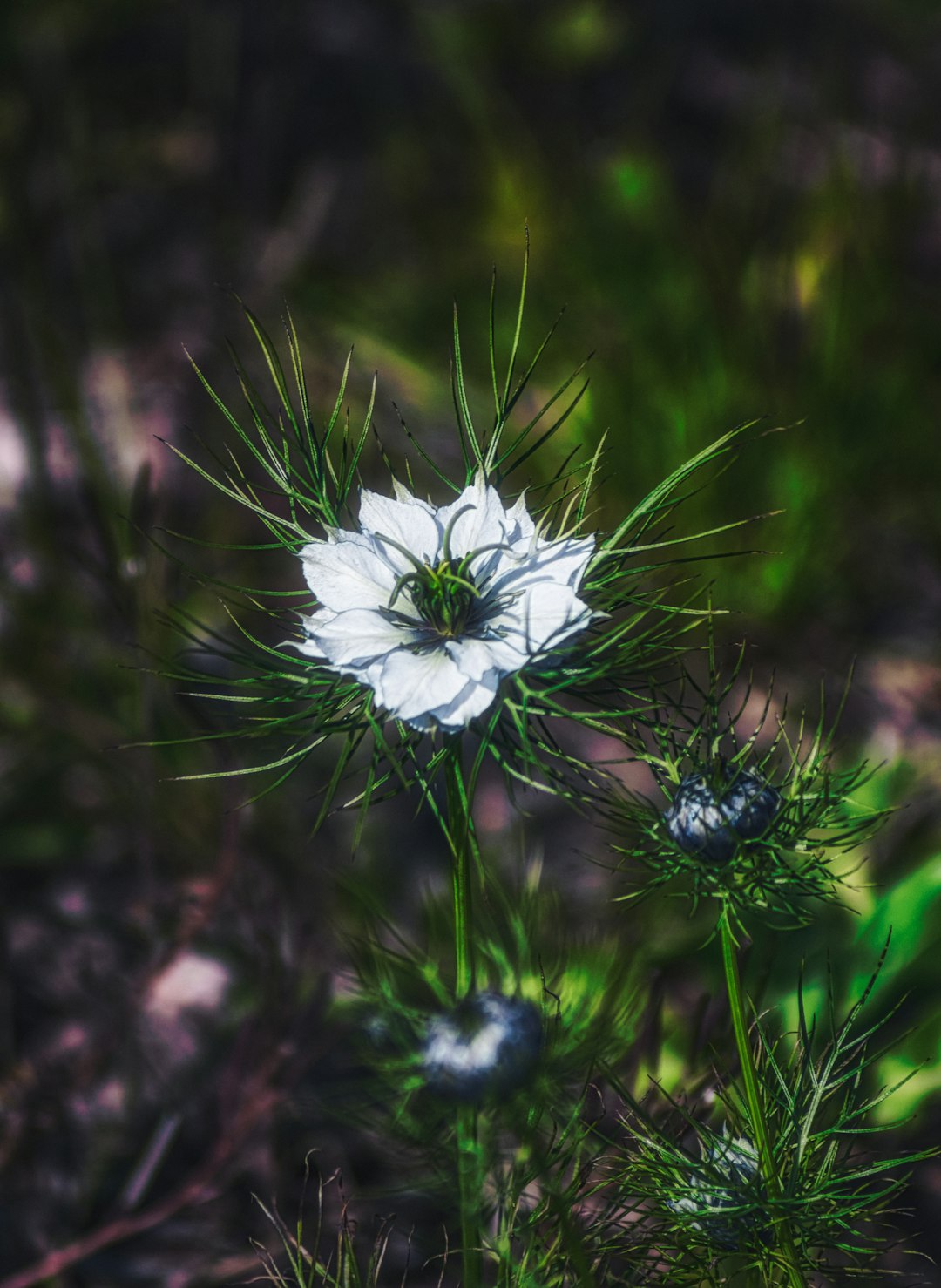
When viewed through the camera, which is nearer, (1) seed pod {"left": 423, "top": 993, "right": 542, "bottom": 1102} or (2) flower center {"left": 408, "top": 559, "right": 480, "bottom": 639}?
(2) flower center {"left": 408, "top": 559, "right": 480, "bottom": 639}

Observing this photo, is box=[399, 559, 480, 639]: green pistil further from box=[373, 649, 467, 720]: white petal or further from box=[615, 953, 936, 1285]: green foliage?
box=[615, 953, 936, 1285]: green foliage

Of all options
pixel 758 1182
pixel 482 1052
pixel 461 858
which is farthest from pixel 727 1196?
pixel 461 858

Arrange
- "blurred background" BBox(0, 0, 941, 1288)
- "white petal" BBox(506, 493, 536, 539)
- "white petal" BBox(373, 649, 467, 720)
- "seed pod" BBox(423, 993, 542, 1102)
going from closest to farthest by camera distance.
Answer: "white petal" BBox(373, 649, 467, 720) → "white petal" BBox(506, 493, 536, 539) → "seed pod" BBox(423, 993, 542, 1102) → "blurred background" BBox(0, 0, 941, 1288)

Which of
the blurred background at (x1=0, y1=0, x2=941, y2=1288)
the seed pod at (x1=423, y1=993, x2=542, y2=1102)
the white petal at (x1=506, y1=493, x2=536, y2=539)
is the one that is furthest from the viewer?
the blurred background at (x1=0, y1=0, x2=941, y2=1288)

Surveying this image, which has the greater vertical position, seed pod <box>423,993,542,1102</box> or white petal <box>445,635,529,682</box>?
white petal <box>445,635,529,682</box>

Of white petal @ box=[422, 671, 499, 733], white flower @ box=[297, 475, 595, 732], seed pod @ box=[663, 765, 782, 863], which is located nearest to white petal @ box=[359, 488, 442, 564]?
white flower @ box=[297, 475, 595, 732]

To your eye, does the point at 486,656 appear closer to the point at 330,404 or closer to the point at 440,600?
the point at 440,600
